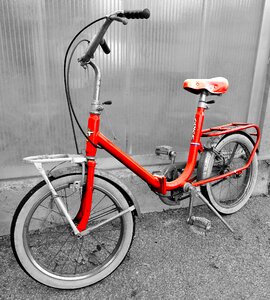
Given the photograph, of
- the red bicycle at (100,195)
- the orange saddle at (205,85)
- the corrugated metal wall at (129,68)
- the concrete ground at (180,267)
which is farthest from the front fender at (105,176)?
the orange saddle at (205,85)

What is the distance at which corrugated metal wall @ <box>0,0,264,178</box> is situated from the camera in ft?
8.21

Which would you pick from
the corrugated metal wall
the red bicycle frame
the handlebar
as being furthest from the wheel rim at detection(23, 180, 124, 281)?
the handlebar

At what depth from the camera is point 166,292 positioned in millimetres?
2262

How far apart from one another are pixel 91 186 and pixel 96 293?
0.83 meters

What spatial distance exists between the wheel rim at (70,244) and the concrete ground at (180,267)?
0.57ft

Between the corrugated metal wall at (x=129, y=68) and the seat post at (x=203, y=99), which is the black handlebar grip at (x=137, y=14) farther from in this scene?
the seat post at (x=203, y=99)

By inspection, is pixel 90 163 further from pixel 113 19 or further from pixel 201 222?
pixel 201 222

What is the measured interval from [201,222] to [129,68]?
5.08 ft

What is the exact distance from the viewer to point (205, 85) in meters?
2.54

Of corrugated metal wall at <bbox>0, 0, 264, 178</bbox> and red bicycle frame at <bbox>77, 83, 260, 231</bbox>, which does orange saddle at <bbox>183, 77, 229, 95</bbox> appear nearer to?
red bicycle frame at <bbox>77, 83, 260, 231</bbox>

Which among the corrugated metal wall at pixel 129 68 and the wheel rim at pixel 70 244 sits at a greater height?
the corrugated metal wall at pixel 129 68

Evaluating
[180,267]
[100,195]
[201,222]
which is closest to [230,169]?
[201,222]

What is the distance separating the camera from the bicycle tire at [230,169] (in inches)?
112

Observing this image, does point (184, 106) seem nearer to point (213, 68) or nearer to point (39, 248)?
point (213, 68)
